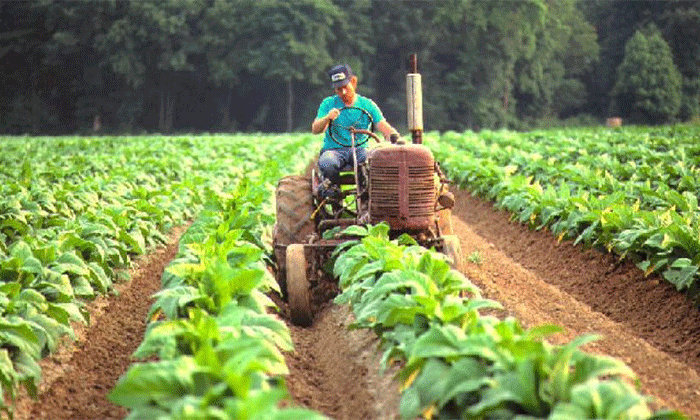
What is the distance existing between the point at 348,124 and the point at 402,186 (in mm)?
1188

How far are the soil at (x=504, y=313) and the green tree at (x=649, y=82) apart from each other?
53.4 meters

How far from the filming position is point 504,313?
25.6 feet

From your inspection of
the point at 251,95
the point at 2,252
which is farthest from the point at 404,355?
the point at 251,95

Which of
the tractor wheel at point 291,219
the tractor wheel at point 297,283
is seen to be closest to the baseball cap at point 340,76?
the tractor wheel at point 291,219

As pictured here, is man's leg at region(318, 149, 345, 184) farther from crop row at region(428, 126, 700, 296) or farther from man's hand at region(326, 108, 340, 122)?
crop row at region(428, 126, 700, 296)

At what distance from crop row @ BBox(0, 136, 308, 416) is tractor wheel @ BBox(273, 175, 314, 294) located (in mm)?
1501

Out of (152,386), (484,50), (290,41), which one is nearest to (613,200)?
(152,386)

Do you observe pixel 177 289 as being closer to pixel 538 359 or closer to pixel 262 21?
pixel 538 359

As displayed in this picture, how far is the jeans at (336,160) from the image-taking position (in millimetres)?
8992

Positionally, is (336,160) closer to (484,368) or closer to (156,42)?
(484,368)

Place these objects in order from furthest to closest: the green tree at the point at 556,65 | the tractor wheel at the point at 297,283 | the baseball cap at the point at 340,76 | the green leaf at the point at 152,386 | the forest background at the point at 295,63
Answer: the green tree at the point at 556,65
the forest background at the point at 295,63
the baseball cap at the point at 340,76
the tractor wheel at the point at 297,283
the green leaf at the point at 152,386

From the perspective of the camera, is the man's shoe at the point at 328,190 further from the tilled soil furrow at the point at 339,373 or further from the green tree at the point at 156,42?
the green tree at the point at 156,42

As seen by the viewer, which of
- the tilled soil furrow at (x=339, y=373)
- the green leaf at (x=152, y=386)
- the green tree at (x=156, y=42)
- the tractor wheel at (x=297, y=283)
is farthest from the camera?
the green tree at (x=156, y=42)

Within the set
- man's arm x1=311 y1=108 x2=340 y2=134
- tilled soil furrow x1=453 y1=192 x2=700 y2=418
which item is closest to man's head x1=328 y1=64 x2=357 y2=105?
man's arm x1=311 y1=108 x2=340 y2=134
